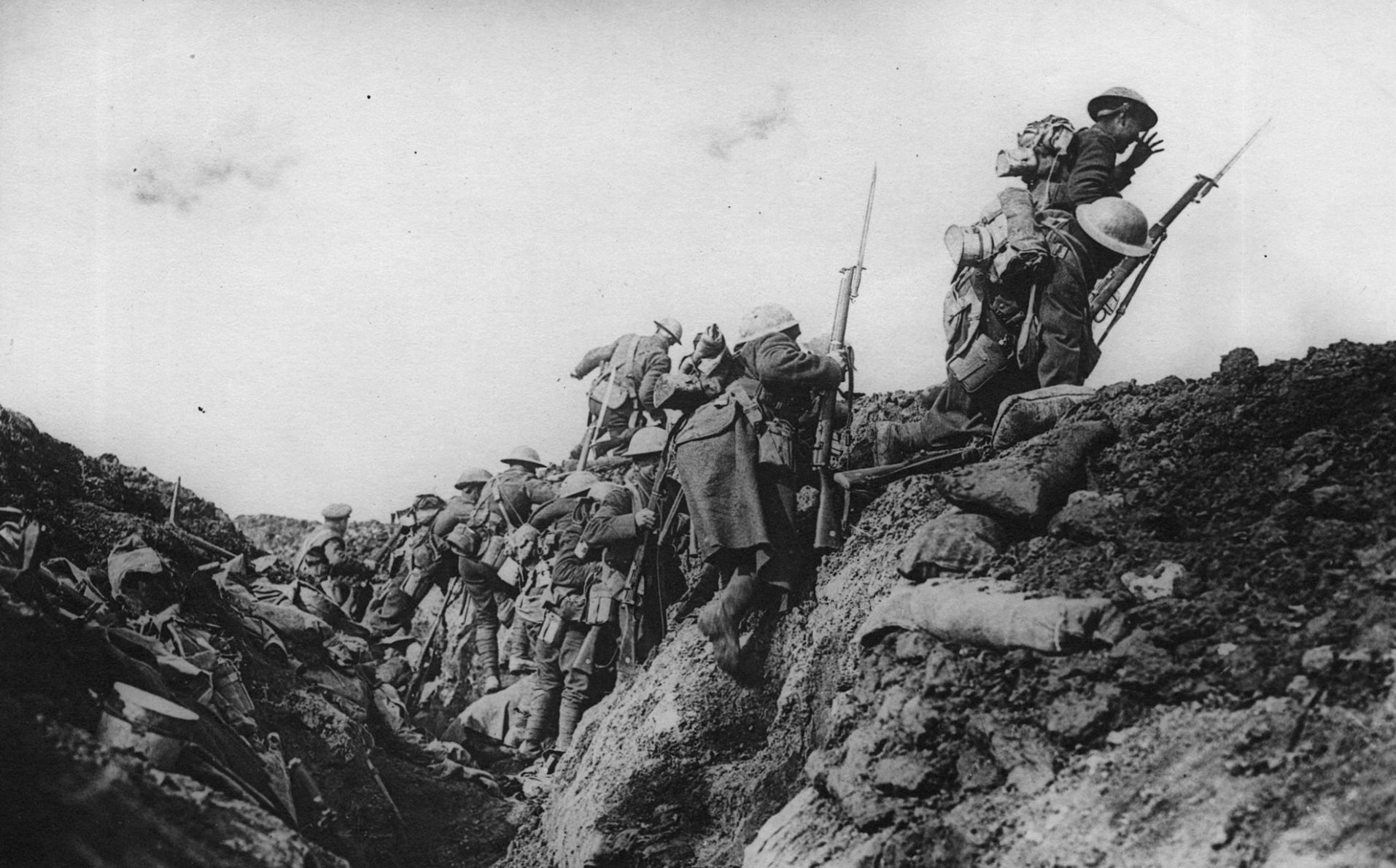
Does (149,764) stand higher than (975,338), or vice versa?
(975,338)

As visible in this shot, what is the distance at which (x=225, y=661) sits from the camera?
19.7ft

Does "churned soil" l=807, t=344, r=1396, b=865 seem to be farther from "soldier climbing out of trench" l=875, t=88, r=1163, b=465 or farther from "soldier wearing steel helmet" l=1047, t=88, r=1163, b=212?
"soldier wearing steel helmet" l=1047, t=88, r=1163, b=212

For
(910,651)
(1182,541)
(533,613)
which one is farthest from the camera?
(533,613)

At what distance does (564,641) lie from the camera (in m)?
8.48

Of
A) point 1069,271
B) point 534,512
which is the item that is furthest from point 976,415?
point 534,512

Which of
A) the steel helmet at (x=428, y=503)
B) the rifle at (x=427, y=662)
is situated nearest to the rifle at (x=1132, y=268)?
the rifle at (x=427, y=662)

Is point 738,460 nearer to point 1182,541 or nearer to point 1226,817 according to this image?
point 1182,541

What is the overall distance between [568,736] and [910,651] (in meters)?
4.79

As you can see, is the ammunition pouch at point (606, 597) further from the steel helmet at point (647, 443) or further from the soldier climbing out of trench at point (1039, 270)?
the soldier climbing out of trench at point (1039, 270)

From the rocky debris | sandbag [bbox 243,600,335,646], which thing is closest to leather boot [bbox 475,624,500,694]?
sandbag [bbox 243,600,335,646]

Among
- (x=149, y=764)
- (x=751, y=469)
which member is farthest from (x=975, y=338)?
(x=149, y=764)

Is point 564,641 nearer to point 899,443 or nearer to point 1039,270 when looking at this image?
point 899,443

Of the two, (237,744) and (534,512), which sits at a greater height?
(534,512)

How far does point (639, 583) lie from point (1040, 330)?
127 inches
